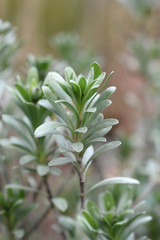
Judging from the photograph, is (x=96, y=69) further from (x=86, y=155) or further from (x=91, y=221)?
(x=91, y=221)

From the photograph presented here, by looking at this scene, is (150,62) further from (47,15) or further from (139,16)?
(47,15)

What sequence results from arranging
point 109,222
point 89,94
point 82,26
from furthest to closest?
point 82,26 → point 109,222 → point 89,94

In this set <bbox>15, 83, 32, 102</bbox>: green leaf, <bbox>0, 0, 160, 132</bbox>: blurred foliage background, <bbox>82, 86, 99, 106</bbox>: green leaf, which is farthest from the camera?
<bbox>0, 0, 160, 132</bbox>: blurred foliage background

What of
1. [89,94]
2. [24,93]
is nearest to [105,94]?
[89,94]

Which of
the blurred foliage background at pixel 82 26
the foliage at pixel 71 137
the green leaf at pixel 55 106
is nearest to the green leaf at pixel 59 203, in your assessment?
the foliage at pixel 71 137

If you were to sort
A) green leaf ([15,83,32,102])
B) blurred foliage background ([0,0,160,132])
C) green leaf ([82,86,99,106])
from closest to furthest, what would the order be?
green leaf ([82,86,99,106]) → green leaf ([15,83,32,102]) → blurred foliage background ([0,0,160,132])

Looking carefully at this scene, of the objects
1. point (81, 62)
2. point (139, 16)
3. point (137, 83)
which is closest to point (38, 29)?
point (137, 83)

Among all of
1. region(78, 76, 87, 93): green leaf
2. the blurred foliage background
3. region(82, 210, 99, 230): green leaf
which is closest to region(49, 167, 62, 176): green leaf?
region(82, 210, 99, 230): green leaf

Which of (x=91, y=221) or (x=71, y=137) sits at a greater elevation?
(x=71, y=137)

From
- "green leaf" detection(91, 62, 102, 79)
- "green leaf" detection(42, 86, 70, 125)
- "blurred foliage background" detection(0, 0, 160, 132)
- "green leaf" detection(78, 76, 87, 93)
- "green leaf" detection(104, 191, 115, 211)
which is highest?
"blurred foliage background" detection(0, 0, 160, 132)

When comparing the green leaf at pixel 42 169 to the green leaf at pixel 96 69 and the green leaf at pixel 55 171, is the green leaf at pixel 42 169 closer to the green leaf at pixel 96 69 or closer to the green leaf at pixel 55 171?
the green leaf at pixel 55 171

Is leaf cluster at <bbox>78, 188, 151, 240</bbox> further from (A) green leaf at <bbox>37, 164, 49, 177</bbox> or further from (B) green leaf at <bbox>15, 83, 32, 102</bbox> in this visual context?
(B) green leaf at <bbox>15, 83, 32, 102</bbox>
